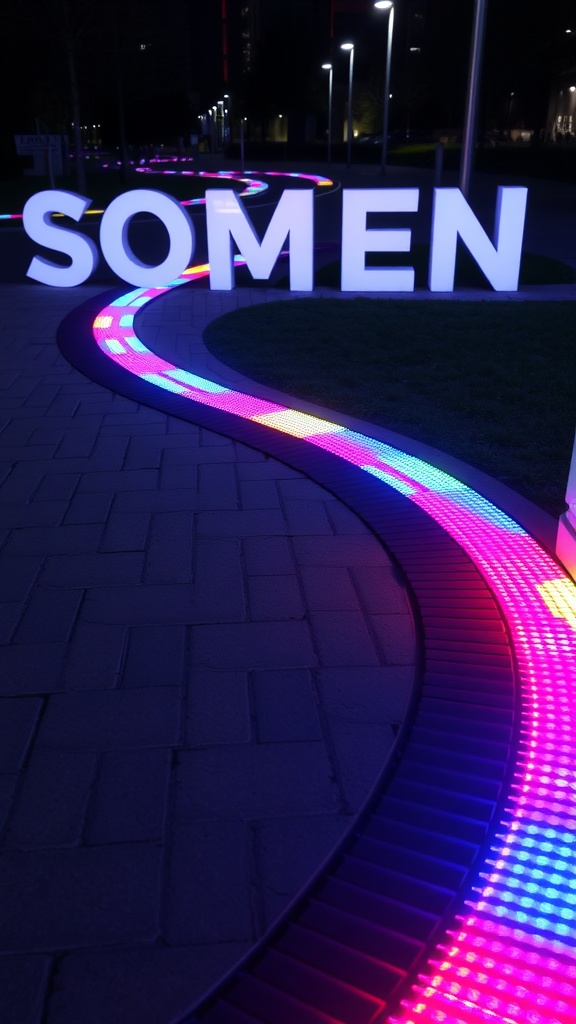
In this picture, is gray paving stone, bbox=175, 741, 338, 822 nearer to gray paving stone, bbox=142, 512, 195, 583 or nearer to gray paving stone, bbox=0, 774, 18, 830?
gray paving stone, bbox=0, 774, 18, 830

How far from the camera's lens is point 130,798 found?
2.45 m

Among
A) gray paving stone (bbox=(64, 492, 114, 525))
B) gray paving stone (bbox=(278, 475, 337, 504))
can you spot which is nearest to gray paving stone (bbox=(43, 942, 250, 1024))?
gray paving stone (bbox=(64, 492, 114, 525))

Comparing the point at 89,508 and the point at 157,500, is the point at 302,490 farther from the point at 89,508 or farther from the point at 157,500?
the point at 89,508

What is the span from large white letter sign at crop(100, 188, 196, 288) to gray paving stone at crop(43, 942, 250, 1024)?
8.99 metres

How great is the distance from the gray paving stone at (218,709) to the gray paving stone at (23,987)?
0.84 metres

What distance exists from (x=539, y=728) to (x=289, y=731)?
81 cm

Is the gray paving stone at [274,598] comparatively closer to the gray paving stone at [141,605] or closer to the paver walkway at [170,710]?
the paver walkway at [170,710]

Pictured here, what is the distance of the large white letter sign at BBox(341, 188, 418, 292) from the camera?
946 cm

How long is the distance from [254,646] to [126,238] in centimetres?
815

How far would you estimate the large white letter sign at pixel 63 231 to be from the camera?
405 inches

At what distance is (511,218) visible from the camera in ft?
31.4

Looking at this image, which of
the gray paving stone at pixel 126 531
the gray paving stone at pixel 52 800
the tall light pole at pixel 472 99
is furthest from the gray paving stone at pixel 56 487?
the tall light pole at pixel 472 99

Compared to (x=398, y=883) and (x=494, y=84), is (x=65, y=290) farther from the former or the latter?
(x=494, y=84)

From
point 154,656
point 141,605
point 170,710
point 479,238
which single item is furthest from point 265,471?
point 479,238
